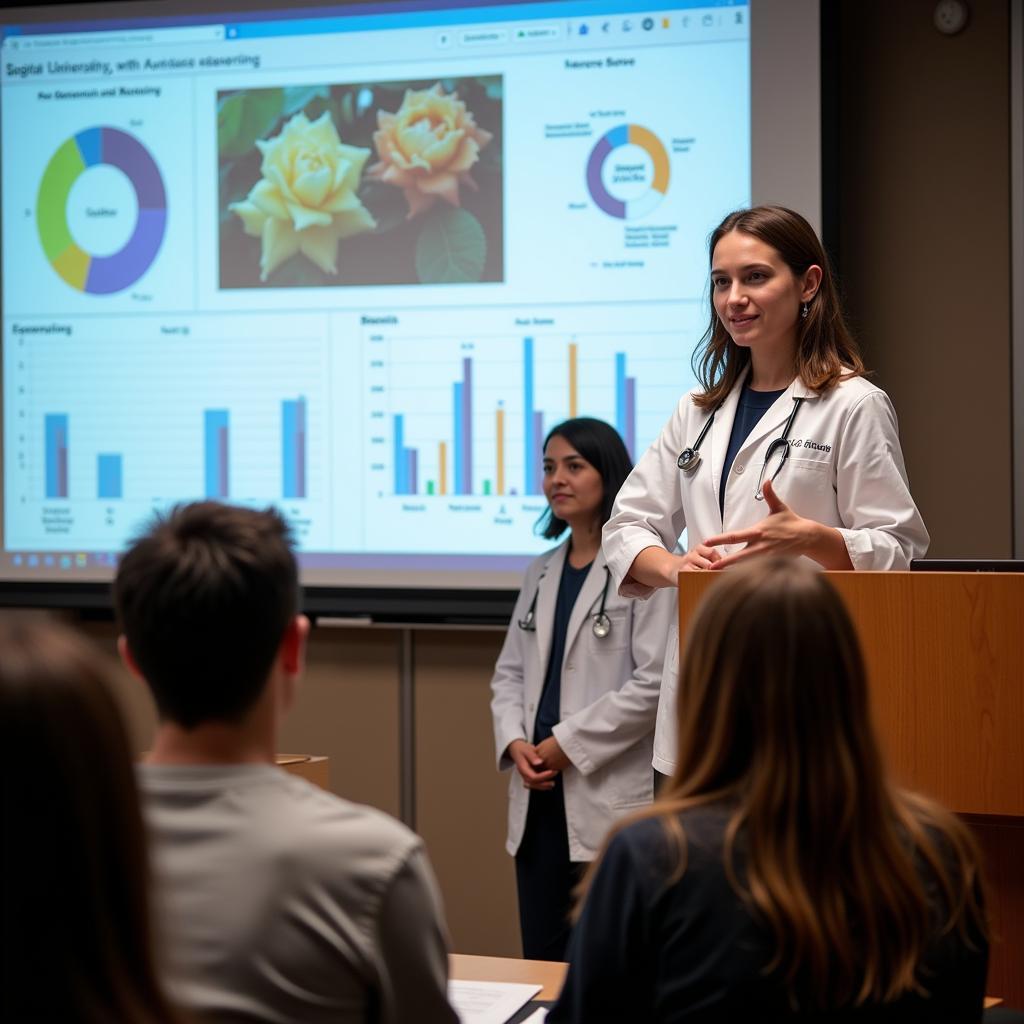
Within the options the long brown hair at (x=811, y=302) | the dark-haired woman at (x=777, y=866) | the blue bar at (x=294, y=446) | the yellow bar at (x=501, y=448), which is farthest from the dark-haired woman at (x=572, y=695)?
the dark-haired woman at (x=777, y=866)

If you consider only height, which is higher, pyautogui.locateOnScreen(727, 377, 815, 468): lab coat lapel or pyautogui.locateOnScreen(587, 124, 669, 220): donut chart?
pyautogui.locateOnScreen(587, 124, 669, 220): donut chart

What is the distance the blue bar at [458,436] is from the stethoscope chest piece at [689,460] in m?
1.56

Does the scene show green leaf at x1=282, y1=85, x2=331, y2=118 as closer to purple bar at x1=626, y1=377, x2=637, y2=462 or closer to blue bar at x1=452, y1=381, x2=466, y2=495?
blue bar at x1=452, y1=381, x2=466, y2=495

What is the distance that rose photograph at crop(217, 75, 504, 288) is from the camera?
3986mm

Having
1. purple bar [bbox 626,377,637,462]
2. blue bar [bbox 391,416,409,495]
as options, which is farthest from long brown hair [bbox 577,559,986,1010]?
blue bar [bbox 391,416,409,495]

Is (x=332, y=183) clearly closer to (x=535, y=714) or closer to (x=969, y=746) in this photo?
(x=535, y=714)

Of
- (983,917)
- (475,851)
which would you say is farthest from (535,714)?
(983,917)

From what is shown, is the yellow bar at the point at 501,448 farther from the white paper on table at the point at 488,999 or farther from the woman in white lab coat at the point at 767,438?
the white paper on table at the point at 488,999

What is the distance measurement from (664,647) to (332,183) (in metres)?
1.92

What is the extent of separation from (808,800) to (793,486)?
4.22ft

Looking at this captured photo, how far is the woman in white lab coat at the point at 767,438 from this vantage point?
7.64ft

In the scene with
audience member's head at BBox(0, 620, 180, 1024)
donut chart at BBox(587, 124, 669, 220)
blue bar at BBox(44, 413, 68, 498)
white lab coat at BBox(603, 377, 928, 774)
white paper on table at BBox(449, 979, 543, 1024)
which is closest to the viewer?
audience member's head at BBox(0, 620, 180, 1024)

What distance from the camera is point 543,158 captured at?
3932 millimetres

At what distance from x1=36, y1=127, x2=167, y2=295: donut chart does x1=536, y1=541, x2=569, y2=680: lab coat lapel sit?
1809 mm
